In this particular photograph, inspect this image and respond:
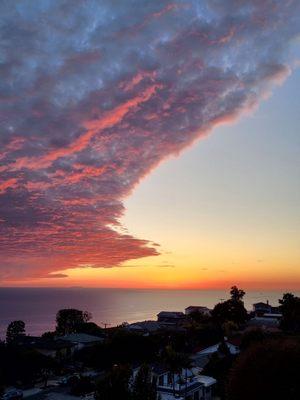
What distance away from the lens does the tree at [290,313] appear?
70963 mm

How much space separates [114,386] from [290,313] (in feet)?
178

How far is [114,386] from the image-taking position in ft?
94.4

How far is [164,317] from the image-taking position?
477 ft

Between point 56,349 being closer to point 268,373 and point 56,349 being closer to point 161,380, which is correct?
point 161,380

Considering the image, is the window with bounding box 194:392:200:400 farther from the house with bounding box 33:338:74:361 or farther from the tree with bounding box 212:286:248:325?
the tree with bounding box 212:286:248:325

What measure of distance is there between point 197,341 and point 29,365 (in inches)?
1427

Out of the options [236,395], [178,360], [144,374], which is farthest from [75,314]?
[236,395]

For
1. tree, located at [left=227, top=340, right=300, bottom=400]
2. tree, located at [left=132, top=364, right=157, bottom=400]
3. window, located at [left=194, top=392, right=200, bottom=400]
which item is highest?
tree, located at [left=227, top=340, right=300, bottom=400]

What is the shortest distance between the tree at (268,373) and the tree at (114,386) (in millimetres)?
11471

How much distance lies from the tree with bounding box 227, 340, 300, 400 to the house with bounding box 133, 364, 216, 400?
24.3 meters

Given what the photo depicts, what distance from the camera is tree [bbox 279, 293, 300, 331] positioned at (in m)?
71.0

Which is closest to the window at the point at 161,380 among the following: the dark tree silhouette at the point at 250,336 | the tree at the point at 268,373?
the dark tree silhouette at the point at 250,336

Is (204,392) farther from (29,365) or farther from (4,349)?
(4,349)

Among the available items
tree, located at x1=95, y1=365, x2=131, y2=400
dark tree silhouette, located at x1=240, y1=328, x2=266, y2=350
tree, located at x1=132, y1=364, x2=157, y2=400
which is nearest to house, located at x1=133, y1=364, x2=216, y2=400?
dark tree silhouette, located at x1=240, y1=328, x2=266, y2=350
